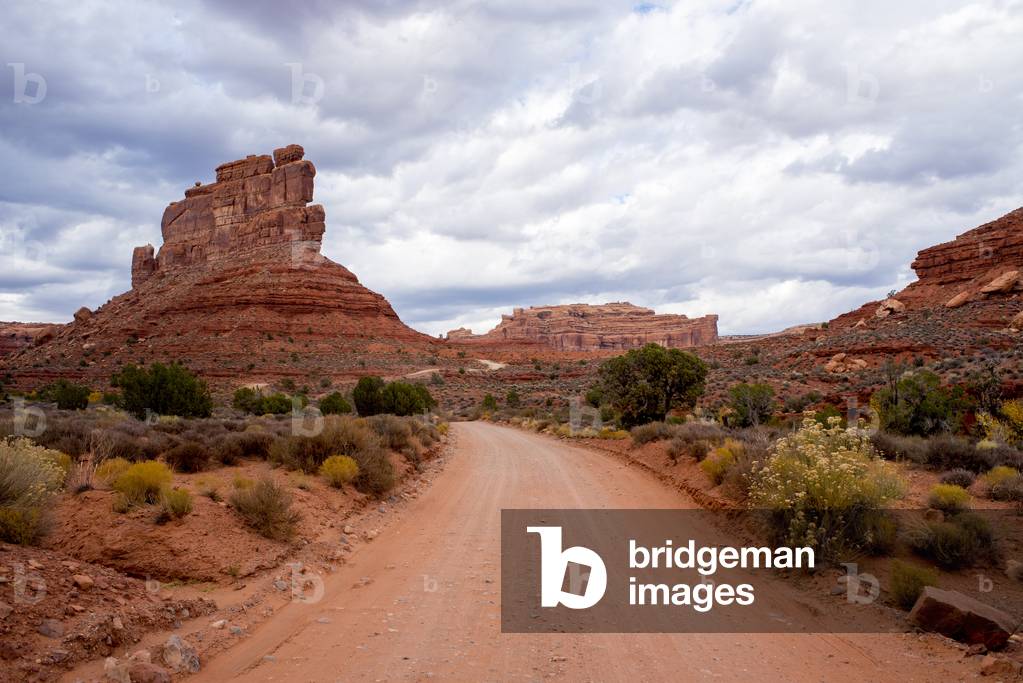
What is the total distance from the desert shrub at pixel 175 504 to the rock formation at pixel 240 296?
56463 mm

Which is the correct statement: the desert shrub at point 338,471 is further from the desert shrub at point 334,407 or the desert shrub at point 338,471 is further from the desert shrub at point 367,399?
Result: the desert shrub at point 367,399

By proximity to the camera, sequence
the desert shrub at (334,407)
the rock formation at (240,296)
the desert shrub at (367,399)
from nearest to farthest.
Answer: the desert shrub at (334,407)
the desert shrub at (367,399)
the rock formation at (240,296)

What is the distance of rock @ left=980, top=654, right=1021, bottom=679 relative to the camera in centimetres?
540

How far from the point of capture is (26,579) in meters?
5.79

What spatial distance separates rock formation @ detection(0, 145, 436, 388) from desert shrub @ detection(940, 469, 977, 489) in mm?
59415

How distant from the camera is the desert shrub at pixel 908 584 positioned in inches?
278

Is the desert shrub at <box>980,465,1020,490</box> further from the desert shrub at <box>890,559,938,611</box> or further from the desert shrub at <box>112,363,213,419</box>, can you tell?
the desert shrub at <box>112,363,213,419</box>

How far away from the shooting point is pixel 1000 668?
546 centimetres

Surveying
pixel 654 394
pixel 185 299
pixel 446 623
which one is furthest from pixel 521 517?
pixel 185 299

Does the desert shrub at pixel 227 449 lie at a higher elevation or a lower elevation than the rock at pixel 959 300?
lower

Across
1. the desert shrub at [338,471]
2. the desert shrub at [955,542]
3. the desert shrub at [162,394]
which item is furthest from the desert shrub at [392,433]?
the desert shrub at [955,542]

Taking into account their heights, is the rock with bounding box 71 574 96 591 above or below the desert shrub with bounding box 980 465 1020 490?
below

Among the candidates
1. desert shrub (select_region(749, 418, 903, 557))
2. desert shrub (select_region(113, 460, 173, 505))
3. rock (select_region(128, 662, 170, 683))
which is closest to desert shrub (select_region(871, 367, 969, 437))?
desert shrub (select_region(749, 418, 903, 557))

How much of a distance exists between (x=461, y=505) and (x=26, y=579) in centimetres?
796
